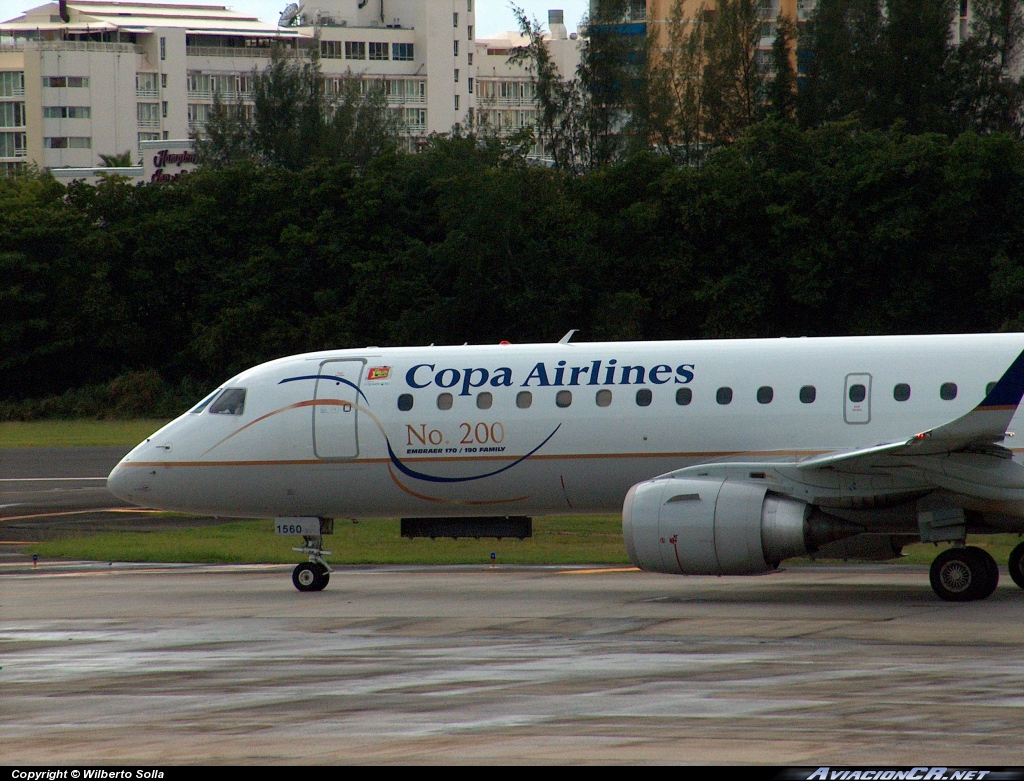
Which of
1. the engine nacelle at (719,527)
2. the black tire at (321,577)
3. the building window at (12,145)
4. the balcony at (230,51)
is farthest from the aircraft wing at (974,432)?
the balcony at (230,51)

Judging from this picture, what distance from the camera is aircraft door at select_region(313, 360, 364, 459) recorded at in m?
20.7

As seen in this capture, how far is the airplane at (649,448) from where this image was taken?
59.0 ft

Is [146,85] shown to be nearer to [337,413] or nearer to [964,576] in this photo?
[337,413]

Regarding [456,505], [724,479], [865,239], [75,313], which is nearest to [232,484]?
[456,505]

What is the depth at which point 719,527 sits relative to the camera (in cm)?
1789

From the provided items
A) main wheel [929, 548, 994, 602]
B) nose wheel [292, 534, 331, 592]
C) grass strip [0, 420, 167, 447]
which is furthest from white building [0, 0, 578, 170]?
main wheel [929, 548, 994, 602]

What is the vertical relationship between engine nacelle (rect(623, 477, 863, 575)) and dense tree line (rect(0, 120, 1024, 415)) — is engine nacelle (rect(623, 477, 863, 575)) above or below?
below

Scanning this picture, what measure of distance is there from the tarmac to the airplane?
993 mm

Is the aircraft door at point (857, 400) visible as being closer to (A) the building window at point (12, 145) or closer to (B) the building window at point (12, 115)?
(A) the building window at point (12, 145)

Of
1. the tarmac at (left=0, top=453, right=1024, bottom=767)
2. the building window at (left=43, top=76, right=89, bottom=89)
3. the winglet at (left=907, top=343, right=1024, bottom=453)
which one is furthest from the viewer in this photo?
the building window at (left=43, top=76, right=89, bottom=89)

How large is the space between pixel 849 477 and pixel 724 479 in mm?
1559

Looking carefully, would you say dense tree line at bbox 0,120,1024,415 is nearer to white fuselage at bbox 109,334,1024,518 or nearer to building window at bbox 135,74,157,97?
white fuselage at bbox 109,334,1024,518

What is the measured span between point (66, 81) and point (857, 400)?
12549 cm

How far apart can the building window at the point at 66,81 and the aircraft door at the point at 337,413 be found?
120697 mm
